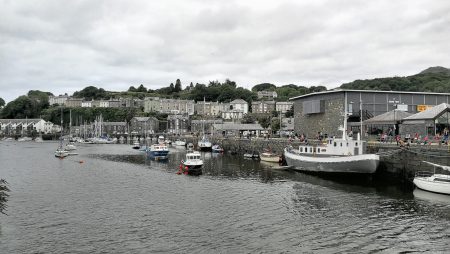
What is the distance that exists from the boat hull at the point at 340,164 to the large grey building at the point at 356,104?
23.1 metres

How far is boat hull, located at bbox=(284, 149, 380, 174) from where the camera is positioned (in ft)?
136

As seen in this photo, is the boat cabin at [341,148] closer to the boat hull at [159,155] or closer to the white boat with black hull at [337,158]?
the white boat with black hull at [337,158]

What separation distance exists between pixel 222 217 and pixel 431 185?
1891 cm

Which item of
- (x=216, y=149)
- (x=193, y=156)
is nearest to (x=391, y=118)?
(x=193, y=156)

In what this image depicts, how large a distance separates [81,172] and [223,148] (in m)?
49.1

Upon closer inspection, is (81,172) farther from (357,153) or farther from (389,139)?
(389,139)

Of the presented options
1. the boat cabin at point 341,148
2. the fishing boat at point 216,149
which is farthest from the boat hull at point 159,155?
the boat cabin at point 341,148

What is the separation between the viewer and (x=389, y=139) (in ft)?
169

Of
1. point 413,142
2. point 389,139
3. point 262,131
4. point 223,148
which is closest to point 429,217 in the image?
point 413,142

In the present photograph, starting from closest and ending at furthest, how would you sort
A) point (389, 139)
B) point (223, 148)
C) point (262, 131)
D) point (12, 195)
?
point (12, 195), point (389, 139), point (223, 148), point (262, 131)

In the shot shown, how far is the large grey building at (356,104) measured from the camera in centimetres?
7194

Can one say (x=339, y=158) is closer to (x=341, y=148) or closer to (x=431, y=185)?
(x=341, y=148)

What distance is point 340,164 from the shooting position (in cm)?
4412

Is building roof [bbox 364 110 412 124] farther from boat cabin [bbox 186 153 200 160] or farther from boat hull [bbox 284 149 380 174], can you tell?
boat cabin [bbox 186 153 200 160]
